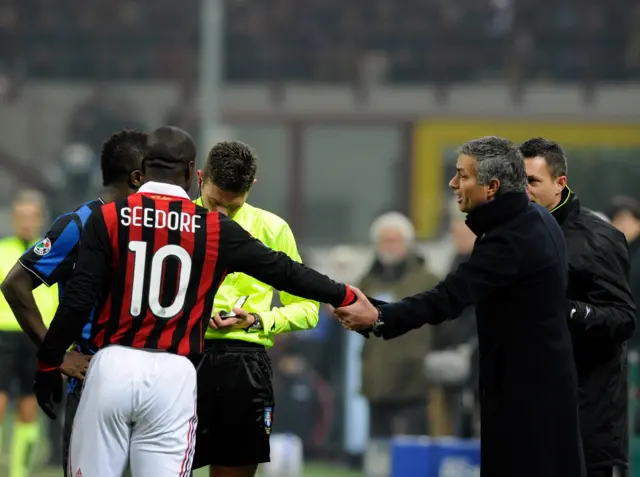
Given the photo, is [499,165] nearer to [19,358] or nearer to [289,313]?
[289,313]

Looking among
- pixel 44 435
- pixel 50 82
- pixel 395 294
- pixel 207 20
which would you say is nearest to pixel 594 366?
pixel 395 294

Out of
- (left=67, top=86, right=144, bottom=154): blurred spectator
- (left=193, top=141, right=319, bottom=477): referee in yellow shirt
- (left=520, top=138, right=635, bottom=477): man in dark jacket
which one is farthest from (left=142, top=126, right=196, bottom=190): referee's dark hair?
(left=67, top=86, right=144, bottom=154): blurred spectator

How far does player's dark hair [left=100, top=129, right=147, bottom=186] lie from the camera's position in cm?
495

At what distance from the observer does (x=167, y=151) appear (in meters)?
4.36

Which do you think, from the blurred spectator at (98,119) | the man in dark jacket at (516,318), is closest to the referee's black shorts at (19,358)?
the man in dark jacket at (516,318)

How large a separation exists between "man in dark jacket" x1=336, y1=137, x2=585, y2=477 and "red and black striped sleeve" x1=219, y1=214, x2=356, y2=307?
0.35 m

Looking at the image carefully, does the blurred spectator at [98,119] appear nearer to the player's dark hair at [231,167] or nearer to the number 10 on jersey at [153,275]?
the player's dark hair at [231,167]

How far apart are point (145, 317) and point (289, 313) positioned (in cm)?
99

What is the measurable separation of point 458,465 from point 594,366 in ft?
11.6

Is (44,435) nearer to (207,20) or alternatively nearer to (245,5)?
(207,20)

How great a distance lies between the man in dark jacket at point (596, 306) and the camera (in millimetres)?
4789

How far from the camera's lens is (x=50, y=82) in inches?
818

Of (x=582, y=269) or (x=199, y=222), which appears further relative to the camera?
(x=582, y=269)

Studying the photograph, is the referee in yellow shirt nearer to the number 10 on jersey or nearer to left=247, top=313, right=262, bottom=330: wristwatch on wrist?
left=247, top=313, right=262, bottom=330: wristwatch on wrist
